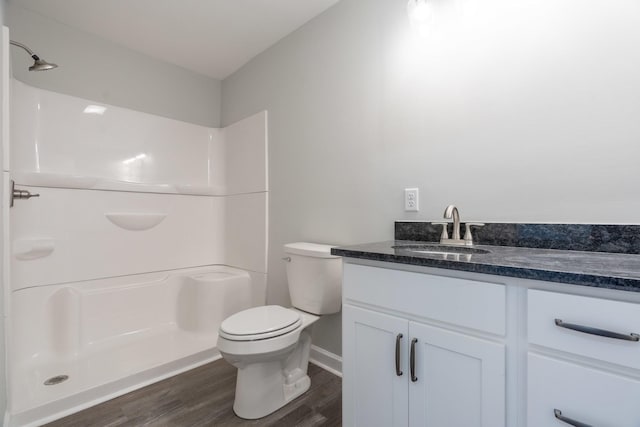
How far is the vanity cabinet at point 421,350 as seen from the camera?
82 centimetres

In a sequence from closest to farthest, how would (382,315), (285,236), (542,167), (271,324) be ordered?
(382,315)
(542,167)
(271,324)
(285,236)

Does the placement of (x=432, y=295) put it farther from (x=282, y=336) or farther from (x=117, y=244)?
(x=117, y=244)

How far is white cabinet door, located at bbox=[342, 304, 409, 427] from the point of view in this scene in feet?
3.27

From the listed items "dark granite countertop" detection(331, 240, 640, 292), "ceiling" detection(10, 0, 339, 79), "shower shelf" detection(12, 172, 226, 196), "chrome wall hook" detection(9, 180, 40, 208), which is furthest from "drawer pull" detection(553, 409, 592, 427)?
"shower shelf" detection(12, 172, 226, 196)

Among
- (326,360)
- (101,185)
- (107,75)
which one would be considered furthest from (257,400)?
(107,75)

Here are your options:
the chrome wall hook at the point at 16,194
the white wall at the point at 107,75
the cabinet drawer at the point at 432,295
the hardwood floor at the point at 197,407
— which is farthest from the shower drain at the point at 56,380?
the white wall at the point at 107,75

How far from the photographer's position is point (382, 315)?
1.05m

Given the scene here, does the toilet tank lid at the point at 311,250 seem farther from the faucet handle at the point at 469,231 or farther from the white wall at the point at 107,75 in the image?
the white wall at the point at 107,75

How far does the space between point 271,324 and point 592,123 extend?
5.09 feet

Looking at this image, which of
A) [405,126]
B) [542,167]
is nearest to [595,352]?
[542,167]

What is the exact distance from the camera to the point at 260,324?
1482mm

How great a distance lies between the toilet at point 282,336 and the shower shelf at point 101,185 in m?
1.26

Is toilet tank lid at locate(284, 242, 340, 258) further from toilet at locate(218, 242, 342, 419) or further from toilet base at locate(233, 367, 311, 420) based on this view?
toilet base at locate(233, 367, 311, 420)

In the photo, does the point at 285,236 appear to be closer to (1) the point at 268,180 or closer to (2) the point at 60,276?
(1) the point at 268,180
